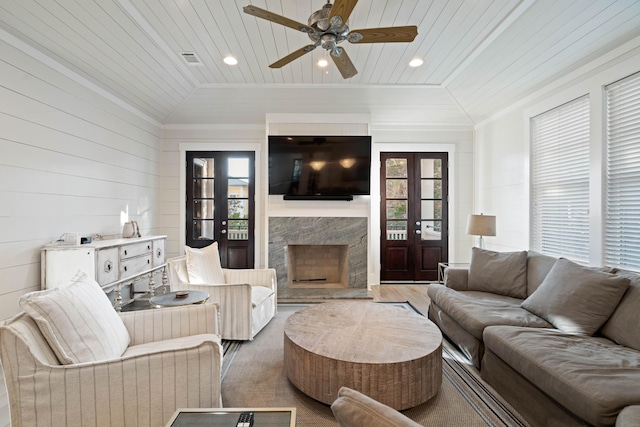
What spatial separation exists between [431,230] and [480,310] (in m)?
2.97

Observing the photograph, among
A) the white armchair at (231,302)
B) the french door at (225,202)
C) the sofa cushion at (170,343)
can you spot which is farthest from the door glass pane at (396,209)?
the sofa cushion at (170,343)

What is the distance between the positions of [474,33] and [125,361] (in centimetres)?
389

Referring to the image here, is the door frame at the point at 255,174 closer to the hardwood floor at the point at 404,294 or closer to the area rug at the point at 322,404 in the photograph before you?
the hardwood floor at the point at 404,294

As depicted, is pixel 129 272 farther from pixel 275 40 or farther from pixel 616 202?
pixel 616 202

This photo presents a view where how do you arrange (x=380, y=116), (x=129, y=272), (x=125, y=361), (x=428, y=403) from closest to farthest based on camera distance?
(x=125, y=361), (x=428, y=403), (x=129, y=272), (x=380, y=116)

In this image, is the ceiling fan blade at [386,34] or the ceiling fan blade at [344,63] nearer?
the ceiling fan blade at [386,34]

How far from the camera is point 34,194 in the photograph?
281cm

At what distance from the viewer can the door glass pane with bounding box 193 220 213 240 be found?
208 inches

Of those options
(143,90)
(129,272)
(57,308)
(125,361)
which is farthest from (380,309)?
(143,90)

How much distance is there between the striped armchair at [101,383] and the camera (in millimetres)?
1361

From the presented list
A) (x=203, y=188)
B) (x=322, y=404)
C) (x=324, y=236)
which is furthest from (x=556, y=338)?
(x=203, y=188)

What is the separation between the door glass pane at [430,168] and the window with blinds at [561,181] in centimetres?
161

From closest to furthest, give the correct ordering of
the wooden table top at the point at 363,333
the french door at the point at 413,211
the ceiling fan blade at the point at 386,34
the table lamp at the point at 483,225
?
1. the wooden table top at the point at 363,333
2. the ceiling fan blade at the point at 386,34
3. the table lamp at the point at 483,225
4. the french door at the point at 413,211

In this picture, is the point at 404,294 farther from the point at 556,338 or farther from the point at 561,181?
the point at 556,338
